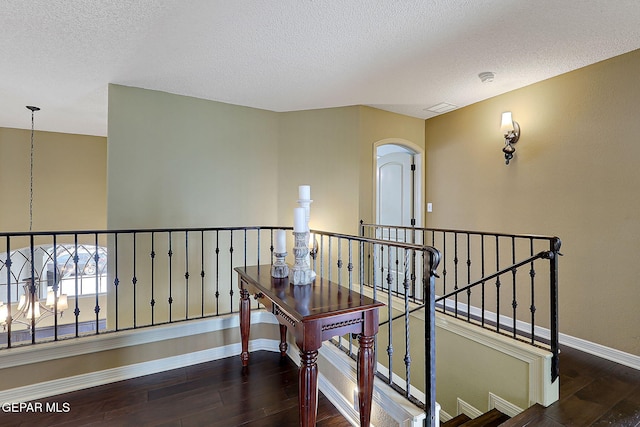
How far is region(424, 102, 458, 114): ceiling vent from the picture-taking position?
3.75 metres

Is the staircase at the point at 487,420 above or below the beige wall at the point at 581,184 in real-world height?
below

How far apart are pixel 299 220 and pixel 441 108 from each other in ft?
9.41

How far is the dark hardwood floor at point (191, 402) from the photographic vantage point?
75.8 inches

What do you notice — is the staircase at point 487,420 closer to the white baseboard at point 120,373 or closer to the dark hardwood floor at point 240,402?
the dark hardwood floor at point 240,402

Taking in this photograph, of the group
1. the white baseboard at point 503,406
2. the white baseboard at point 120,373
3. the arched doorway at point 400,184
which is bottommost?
the white baseboard at point 503,406

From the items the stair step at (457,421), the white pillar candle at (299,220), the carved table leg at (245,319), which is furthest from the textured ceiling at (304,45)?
the stair step at (457,421)

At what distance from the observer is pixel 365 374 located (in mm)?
1590

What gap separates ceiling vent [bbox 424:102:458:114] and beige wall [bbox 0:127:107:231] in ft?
18.1

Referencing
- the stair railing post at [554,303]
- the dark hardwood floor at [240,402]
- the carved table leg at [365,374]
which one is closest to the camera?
the carved table leg at [365,374]

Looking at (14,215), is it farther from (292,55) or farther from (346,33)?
(346,33)

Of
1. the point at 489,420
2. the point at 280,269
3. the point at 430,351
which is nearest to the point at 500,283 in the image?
the point at 489,420

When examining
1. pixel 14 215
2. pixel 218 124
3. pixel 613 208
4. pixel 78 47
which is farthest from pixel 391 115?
pixel 14 215

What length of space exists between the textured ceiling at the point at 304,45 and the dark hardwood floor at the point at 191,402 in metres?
2.55

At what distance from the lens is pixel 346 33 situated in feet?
7.24
